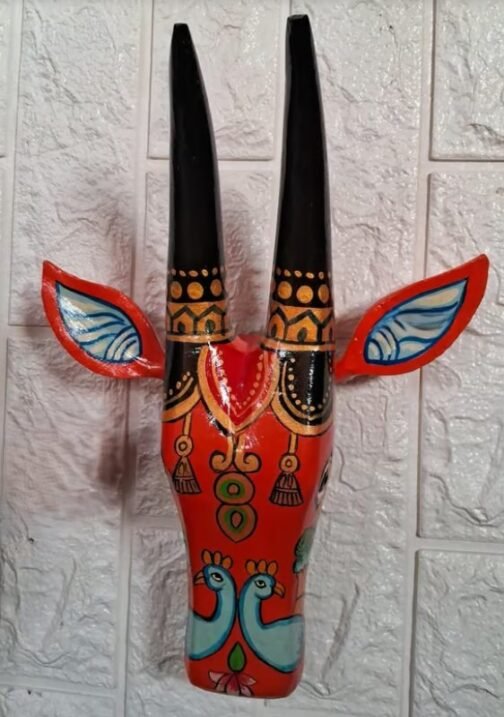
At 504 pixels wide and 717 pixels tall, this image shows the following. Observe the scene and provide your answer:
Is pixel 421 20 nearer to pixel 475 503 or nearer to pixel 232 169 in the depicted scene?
pixel 232 169

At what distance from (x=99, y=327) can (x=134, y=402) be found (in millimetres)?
97

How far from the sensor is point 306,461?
16.4 inches

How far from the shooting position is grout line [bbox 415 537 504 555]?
0.52 metres

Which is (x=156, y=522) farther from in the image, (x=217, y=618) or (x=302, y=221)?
(x=302, y=221)

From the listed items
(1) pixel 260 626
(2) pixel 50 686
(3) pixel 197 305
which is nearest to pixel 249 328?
(3) pixel 197 305

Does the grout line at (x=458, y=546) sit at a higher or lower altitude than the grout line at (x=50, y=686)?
higher

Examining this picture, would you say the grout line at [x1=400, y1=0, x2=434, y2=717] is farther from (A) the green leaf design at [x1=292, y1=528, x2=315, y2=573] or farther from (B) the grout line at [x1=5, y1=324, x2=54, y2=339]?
(B) the grout line at [x1=5, y1=324, x2=54, y2=339]

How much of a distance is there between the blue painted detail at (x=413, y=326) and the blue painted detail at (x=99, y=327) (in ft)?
0.50

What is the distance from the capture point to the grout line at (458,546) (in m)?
0.52

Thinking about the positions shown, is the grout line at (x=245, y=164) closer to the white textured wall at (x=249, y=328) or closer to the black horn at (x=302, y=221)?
the white textured wall at (x=249, y=328)

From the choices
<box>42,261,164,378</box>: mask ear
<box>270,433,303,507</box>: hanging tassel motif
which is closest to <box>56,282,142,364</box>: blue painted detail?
<box>42,261,164,378</box>: mask ear

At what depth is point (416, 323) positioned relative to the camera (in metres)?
0.45

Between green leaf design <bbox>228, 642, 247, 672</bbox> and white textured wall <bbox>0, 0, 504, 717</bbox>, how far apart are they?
0.11 meters

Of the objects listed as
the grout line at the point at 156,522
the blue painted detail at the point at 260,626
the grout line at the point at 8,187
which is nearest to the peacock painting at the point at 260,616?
the blue painted detail at the point at 260,626
